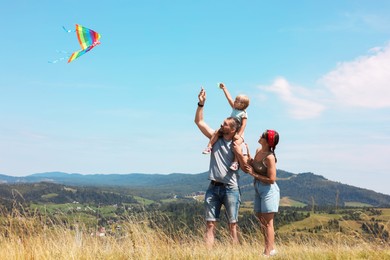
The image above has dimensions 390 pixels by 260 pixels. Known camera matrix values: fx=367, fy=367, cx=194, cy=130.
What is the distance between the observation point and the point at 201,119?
252 inches

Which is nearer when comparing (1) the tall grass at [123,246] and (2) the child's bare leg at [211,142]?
(1) the tall grass at [123,246]

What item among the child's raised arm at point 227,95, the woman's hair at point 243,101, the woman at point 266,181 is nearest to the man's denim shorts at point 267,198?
the woman at point 266,181

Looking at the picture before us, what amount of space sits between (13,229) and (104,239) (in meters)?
1.55

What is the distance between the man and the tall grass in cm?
39

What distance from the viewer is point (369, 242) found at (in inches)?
257

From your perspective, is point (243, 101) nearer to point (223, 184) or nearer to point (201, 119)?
point (201, 119)

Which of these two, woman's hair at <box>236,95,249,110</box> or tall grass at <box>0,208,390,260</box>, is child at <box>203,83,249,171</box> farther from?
tall grass at <box>0,208,390,260</box>

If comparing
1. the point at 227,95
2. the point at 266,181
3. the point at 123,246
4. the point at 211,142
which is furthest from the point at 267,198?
the point at 123,246

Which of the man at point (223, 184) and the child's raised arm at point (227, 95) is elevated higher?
the child's raised arm at point (227, 95)

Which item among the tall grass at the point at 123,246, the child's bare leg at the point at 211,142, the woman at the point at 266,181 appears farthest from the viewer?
the child's bare leg at the point at 211,142

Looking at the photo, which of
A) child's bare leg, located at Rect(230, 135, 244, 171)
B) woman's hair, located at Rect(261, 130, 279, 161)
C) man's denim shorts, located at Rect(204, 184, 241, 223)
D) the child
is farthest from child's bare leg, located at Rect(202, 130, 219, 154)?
woman's hair, located at Rect(261, 130, 279, 161)

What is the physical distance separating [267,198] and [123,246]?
2.45 m

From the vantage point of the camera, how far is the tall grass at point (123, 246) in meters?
5.08

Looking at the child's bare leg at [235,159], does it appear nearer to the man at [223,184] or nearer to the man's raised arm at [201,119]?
the man at [223,184]
